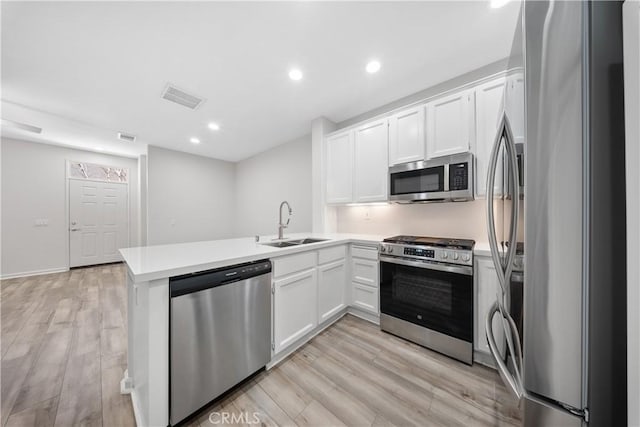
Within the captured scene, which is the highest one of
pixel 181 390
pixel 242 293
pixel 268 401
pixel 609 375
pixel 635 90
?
pixel 635 90

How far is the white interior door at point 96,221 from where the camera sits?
468 centimetres

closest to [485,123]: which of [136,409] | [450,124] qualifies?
[450,124]

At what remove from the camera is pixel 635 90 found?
18.8 inches

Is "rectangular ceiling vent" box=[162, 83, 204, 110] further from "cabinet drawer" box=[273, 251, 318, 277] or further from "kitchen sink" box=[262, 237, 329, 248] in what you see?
"cabinet drawer" box=[273, 251, 318, 277]

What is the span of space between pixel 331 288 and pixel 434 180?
1.53 meters

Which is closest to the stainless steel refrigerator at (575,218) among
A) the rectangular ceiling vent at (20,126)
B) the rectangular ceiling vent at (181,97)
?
the rectangular ceiling vent at (181,97)

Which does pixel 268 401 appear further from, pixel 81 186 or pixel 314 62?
pixel 81 186

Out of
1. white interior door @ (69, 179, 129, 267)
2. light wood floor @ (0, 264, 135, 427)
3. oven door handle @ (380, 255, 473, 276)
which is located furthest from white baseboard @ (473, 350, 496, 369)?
white interior door @ (69, 179, 129, 267)

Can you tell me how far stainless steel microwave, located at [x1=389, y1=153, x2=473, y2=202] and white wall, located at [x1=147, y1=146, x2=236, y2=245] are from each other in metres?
4.66

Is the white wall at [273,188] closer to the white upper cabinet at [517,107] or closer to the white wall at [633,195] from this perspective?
the white upper cabinet at [517,107]

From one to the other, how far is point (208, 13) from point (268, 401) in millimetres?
2746

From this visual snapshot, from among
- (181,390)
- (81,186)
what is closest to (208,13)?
(181,390)

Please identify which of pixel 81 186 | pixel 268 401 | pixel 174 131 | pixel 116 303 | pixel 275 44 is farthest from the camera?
pixel 81 186

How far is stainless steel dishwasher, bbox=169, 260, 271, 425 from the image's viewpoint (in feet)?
3.88
